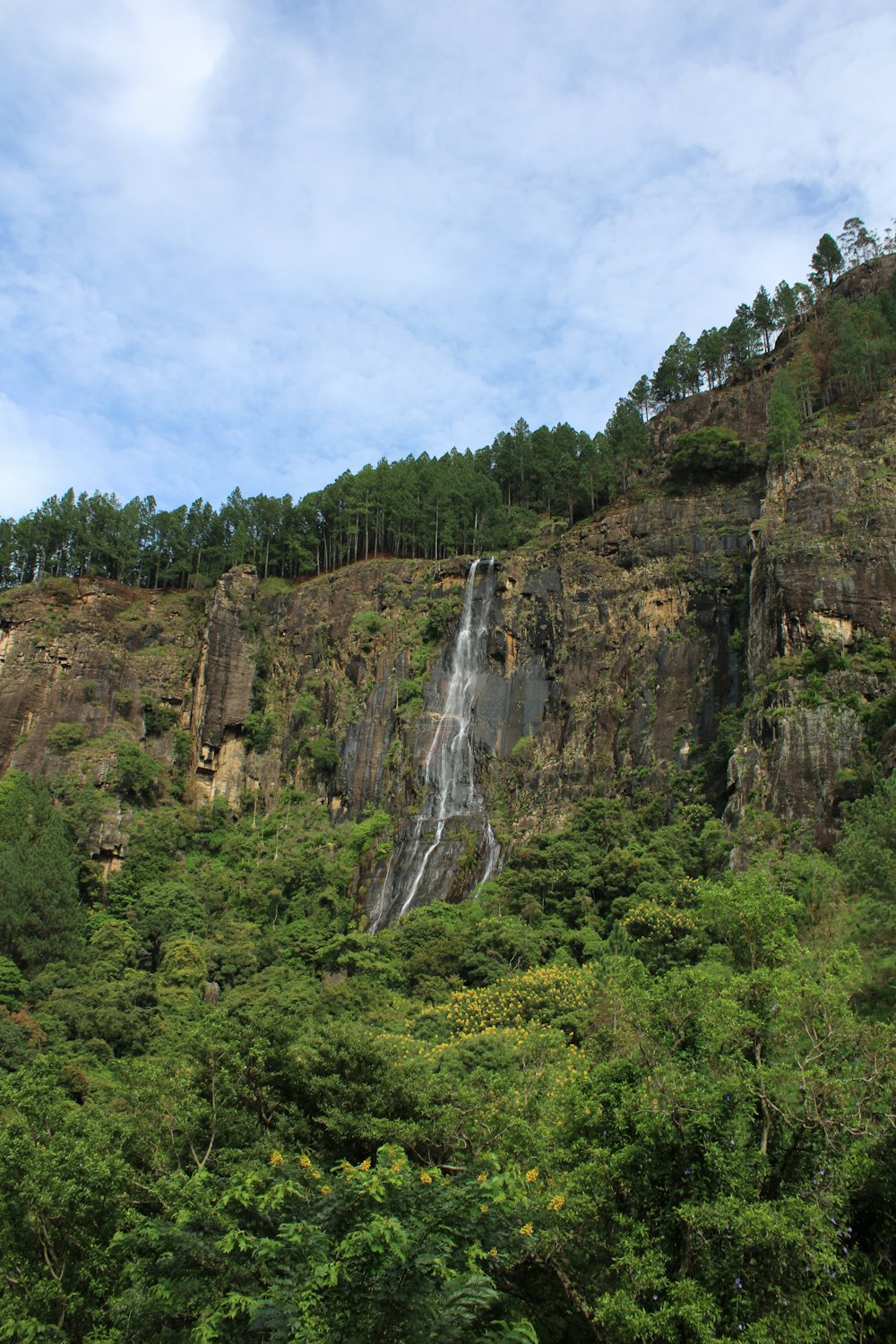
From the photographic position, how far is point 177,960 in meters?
46.6

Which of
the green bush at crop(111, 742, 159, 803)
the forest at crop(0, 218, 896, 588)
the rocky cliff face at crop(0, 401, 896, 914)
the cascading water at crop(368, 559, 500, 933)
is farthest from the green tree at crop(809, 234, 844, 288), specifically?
the green bush at crop(111, 742, 159, 803)

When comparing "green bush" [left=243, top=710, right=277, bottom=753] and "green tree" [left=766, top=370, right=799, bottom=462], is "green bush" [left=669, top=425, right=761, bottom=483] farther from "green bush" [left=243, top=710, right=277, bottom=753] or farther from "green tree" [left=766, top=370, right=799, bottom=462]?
"green bush" [left=243, top=710, right=277, bottom=753]

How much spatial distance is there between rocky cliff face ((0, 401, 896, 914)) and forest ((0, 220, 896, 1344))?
1068 mm

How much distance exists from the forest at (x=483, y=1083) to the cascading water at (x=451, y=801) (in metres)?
1.87

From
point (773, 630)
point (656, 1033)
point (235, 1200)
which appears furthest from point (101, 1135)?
point (773, 630)

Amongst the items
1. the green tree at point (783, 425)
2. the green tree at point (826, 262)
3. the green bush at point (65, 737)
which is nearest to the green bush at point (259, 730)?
the green bush at point (65, 737)

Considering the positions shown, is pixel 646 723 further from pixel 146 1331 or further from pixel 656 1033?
pixel 146 1331

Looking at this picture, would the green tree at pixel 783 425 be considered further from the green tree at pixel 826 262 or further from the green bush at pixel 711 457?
the green tree at pixel 826 262

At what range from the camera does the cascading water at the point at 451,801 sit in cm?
5091

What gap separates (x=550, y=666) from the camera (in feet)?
197

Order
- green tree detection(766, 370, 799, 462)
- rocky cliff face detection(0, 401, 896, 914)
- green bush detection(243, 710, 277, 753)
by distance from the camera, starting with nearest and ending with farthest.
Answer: rocky cliff face detection(0, 401, 896, 914) → green tree detection(766, 370, 799, 462) → green bush detection(243, 710, 277, 753)

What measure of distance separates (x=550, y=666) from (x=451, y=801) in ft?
33.6

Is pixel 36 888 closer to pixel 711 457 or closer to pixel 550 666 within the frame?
pixel 550 666

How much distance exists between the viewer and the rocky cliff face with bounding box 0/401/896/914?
45.2m
